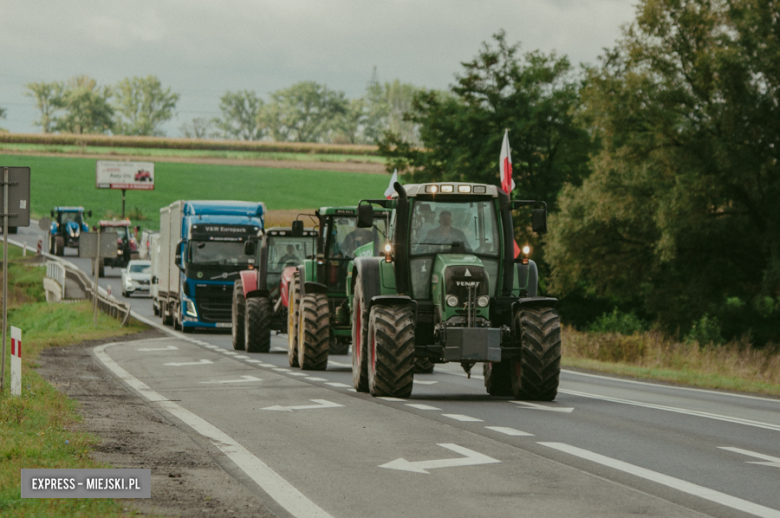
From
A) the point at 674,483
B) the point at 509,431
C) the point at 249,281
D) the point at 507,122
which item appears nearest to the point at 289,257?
the point at 249,281

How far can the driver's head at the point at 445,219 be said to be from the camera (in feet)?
46.2

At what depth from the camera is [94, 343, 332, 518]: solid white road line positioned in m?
6.73

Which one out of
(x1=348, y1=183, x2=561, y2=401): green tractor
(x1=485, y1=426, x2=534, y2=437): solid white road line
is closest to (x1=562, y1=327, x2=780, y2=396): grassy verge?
(x1=348, y1=183, x2=561, y2=401): green tractor

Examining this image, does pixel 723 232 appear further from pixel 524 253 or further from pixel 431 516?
pixel 431 516

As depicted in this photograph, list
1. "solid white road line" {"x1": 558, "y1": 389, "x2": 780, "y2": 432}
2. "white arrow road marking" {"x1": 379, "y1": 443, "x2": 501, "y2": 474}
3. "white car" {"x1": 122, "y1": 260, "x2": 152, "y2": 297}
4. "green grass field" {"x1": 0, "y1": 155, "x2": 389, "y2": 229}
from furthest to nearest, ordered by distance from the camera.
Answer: "green grass field" {"x1": 0, "y1": 155, "x2": 389, "y2": 229}, "white car" {"x1": 122, "y1": 260, "x2": 152, "y2": 297}, "solid white road line" {"x1": 558, "y1": 389, "x2": 780, "y2": 432}, "white arrow road marking" {"x1": 379, "y1": 443, "x2": 501, "y2": 474}

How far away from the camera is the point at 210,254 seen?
31375 mm

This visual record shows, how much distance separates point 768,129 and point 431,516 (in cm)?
3274

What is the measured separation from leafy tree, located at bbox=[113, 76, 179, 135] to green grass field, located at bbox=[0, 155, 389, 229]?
85.9 ft

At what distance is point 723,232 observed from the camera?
38.0 m

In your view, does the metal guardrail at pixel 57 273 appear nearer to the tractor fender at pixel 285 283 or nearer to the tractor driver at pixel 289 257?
the tractor driver at pixel 289 257

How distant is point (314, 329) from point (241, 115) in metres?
137

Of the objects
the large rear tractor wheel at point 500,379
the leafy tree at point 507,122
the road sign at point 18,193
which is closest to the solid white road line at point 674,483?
the large rear tractor wheel at point 500,379

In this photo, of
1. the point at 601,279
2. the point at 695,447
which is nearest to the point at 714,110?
the point at 601,279

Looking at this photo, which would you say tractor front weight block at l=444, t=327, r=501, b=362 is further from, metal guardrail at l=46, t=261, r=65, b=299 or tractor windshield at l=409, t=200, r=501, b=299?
metal guardrail at l=46, t=261, r=65, b=299
